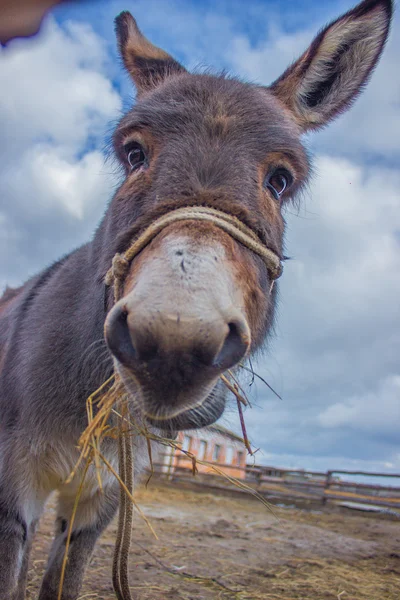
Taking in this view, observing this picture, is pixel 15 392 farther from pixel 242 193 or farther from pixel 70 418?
pixel 242 193

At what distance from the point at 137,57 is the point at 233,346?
272cm

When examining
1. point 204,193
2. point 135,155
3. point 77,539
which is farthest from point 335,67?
point 77,539

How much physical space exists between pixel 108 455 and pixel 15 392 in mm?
668

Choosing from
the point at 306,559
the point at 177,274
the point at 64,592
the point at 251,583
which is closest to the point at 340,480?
the point at 306,559

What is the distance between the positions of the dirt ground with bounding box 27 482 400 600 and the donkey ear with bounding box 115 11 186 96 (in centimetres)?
381

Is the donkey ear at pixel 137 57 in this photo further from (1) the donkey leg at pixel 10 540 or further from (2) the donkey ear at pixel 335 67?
(1) the donkey leg at pixel 10 540

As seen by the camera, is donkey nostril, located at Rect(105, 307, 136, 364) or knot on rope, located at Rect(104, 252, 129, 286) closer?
donkey nostril, located at Rect(105, 307, 136, 364)

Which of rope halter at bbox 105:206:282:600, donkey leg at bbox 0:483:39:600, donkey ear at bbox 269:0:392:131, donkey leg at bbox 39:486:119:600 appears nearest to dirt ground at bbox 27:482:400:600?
donkey leg at bbox 39:486:119:600

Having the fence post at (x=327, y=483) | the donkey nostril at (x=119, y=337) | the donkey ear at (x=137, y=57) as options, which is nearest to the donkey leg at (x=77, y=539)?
the donkey nostril at (x=119, y=337)

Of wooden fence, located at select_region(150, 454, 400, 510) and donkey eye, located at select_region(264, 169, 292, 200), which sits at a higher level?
donkey eye, located at select_region(264, 169, 292, 200)

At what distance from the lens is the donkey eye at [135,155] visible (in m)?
2.46

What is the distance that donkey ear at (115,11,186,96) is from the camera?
338cm

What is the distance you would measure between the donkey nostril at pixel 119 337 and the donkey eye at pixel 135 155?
117 cm

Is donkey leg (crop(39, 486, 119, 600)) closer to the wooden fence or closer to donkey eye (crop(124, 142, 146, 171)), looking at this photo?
donkey eye (crop(124, 142, 146, 171))
